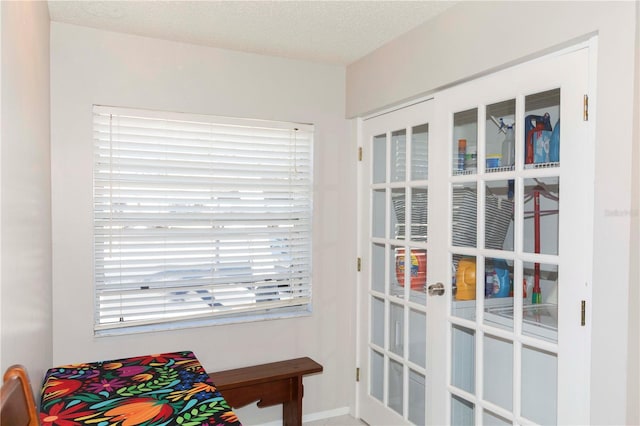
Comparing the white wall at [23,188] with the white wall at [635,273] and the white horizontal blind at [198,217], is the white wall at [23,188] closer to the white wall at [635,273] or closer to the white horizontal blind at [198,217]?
the white horizontal blind at [198,217]

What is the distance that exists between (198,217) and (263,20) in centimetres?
120

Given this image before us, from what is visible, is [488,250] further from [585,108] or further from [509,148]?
[585,108]

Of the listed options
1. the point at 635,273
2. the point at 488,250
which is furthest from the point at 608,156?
the point at 488,250

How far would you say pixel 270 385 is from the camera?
295cm

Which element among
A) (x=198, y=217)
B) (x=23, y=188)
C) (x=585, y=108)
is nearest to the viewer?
(x=23, y=188)

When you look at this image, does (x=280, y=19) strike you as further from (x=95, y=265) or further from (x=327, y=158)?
(x=95, y=265)

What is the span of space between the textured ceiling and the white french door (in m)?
0.46

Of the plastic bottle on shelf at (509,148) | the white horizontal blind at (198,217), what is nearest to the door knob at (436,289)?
the plastic bottle on shelf at (509,148)

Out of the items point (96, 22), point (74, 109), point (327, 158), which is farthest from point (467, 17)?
point (74, 109)

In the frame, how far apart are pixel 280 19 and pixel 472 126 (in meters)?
1.12

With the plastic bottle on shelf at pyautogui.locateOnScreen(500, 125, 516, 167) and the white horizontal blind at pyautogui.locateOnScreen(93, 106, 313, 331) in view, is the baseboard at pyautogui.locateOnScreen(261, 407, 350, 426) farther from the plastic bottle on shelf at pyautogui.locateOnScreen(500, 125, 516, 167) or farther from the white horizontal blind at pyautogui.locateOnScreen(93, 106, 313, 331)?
the plastic bottle on shelf at pyautogui.locateOnScreen(500, 125, 516, 167)

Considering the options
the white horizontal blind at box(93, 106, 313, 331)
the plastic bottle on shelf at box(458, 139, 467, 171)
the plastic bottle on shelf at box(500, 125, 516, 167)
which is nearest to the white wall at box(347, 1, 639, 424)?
the plastic bottle on shelf at box(500, 125, 516, 167)

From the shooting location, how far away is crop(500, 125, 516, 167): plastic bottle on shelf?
213 centimetres

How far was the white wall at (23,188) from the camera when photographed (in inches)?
46.4
